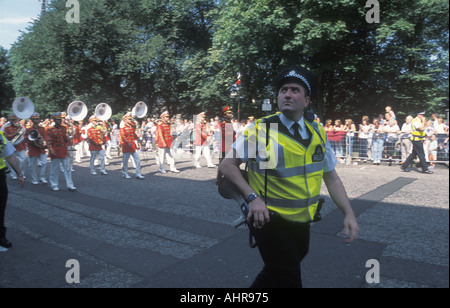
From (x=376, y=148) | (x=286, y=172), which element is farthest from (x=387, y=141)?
(x=286, y=172)

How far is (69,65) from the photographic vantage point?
27000 millimetres

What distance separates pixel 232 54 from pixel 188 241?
1717 cm

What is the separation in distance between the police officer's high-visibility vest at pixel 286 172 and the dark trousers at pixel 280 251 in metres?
0.07

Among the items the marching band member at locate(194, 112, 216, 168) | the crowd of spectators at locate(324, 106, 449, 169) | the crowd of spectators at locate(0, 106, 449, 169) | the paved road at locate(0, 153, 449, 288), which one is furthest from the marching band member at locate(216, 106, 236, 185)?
the crowd of spectators at locate(324, 106, 449, 169)

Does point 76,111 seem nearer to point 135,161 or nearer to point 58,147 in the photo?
point 135,161

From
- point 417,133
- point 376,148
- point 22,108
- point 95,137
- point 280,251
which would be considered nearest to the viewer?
point 280,251

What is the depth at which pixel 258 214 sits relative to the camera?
2.00 metres

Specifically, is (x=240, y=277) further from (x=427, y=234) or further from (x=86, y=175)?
(x=86, y=175)

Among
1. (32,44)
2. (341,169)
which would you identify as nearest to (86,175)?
(341,169)

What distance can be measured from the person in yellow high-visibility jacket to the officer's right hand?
0.12 meters

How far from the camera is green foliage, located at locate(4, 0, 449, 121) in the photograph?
17875 millimetres

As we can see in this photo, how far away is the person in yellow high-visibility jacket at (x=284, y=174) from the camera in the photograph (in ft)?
7.26

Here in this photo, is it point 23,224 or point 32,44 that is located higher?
point 32,44

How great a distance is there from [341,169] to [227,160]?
11318mm
